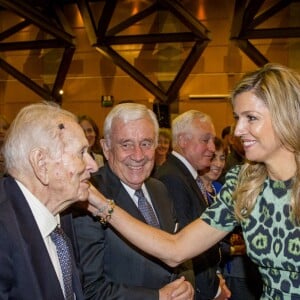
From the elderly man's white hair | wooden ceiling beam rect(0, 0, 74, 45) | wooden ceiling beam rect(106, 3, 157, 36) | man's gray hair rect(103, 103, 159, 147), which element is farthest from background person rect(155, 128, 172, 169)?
the elderly man's white hair

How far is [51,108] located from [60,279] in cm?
55

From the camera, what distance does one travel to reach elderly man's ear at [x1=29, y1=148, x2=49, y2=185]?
1.47m

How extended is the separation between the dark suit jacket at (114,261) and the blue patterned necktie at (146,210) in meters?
0.05

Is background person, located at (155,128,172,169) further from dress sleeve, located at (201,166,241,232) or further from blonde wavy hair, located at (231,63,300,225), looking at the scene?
blonde wavy hair, located at (231,63,300,225)

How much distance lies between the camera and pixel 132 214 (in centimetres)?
213

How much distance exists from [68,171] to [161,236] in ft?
2.25

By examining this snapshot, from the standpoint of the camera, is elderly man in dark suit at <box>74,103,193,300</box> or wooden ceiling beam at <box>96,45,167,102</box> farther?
wooden ceiling beam at <box>96,45,167,102</box>

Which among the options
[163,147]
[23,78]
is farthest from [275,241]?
[23,78]

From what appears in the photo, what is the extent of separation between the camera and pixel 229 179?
198 cm

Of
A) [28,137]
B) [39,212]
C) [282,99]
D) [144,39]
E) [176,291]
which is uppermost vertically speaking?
[144,39]

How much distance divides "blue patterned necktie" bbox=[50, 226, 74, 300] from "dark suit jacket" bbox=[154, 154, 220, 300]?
115cm

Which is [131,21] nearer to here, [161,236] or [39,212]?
[161,236]

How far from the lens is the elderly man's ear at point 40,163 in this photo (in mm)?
1470

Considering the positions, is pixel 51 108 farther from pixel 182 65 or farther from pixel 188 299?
pixel 182 65
